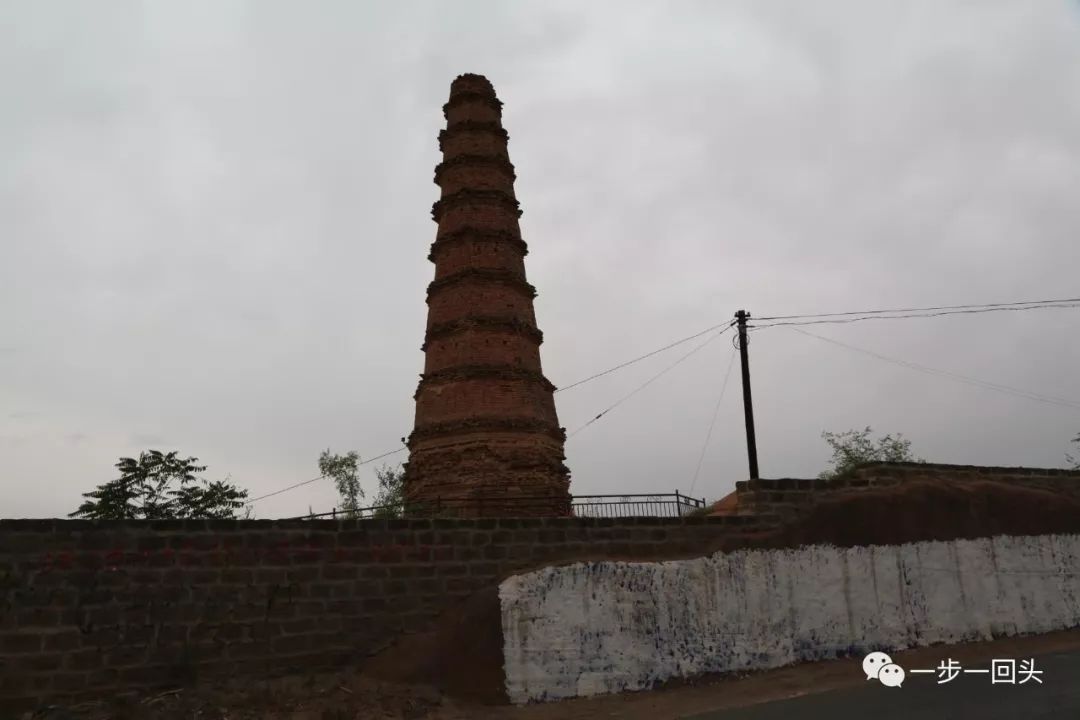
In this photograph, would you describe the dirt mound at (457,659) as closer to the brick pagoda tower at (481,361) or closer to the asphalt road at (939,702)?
the asphalt road at (939,702)

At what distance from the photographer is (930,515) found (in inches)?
482

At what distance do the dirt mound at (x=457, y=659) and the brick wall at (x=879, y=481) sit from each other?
4766 mm

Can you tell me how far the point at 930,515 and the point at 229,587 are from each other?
11311mm

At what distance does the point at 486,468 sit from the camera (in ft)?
59.4

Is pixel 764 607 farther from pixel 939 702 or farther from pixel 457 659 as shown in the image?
pixel 457 659

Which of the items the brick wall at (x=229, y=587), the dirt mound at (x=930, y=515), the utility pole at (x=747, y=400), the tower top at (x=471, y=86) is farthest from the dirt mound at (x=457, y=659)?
the tower top at (x=471, y=86)

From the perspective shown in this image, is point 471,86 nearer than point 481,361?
No

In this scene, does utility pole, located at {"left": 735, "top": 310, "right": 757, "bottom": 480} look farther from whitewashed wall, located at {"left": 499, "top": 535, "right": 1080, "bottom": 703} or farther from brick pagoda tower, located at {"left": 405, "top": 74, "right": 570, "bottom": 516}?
whitewashed wall, located at {"left": 499, "top": 535, "right": 1080, "bottom": 703}

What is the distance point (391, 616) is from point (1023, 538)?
37.2 ft

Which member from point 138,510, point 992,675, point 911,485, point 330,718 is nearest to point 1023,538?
point 911,485

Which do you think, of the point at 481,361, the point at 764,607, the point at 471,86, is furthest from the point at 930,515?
the point at 471,86

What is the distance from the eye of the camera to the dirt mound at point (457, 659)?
29.4ft

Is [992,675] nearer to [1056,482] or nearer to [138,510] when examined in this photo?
[1056,482]

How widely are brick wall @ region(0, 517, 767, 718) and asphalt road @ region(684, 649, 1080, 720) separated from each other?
9.46ft
